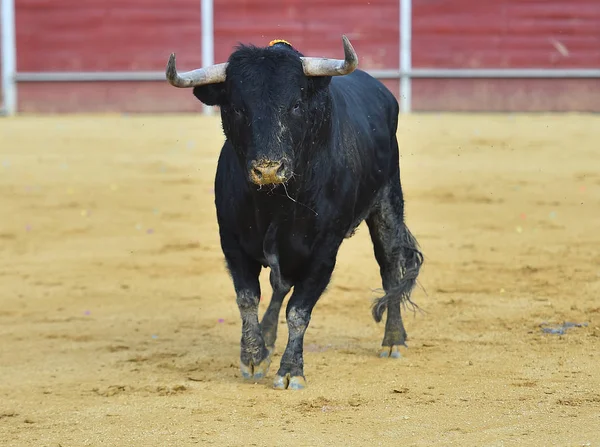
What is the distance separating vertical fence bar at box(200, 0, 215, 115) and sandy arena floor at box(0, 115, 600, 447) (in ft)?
4.20

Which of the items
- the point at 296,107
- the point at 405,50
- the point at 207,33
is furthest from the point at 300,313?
the point at 207,33

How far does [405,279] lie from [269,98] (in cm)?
158

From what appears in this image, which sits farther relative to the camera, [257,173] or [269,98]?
[269,98]

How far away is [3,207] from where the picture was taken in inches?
366

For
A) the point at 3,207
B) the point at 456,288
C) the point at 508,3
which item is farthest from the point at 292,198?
the point at 508,3

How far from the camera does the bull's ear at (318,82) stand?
181 inches

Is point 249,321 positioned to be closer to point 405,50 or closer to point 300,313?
point 300,313

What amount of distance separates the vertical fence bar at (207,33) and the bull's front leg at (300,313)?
29.1 feet

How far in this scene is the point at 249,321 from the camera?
15.9 ft

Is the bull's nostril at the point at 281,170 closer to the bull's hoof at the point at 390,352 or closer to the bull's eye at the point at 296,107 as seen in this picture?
the bull's eye at the point at 296,107

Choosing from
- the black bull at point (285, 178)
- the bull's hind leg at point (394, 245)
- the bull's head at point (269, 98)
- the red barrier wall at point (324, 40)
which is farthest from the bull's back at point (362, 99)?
the red barrier wall at point (324, 40)

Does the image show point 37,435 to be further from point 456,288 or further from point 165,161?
point 165,161

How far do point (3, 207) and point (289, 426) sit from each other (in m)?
5.73

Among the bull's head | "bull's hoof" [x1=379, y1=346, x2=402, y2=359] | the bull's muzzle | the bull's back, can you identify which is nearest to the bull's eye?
the bull's head
